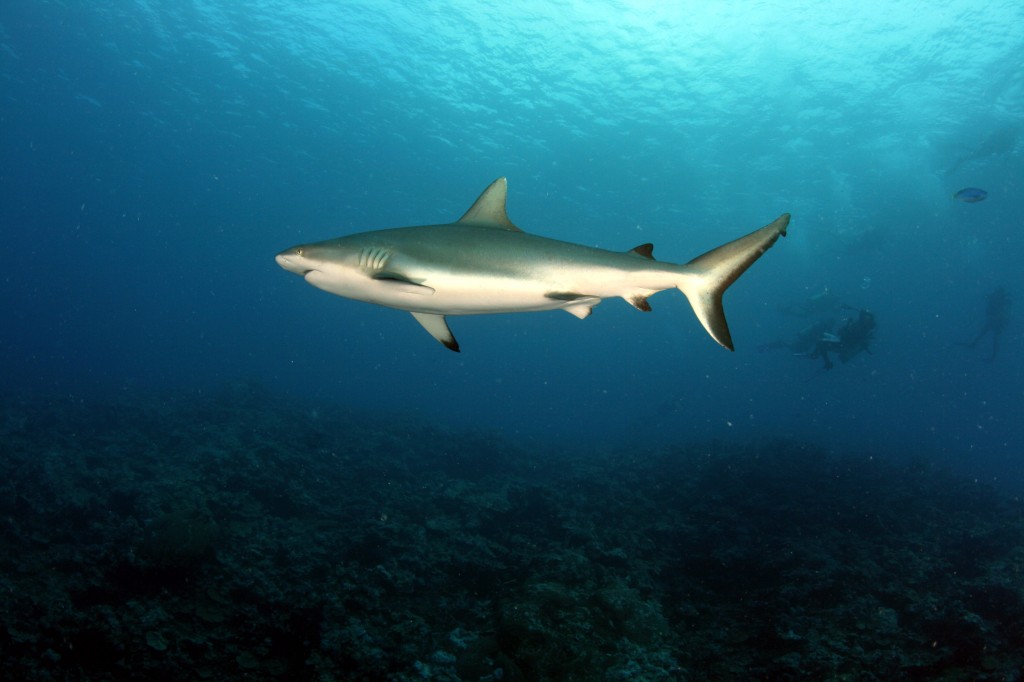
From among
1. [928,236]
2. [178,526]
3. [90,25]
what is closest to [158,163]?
[90,25]

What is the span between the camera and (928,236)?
54000 mm

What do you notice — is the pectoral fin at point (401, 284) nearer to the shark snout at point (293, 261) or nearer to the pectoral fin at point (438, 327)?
the shark snout at point (293, 261)

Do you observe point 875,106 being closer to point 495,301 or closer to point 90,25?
point 495,301

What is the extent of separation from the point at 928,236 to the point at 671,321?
2479 inches

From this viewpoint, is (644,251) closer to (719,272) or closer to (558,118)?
(719,272)

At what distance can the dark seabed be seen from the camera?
5.82 m

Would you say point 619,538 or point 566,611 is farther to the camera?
point 619,538

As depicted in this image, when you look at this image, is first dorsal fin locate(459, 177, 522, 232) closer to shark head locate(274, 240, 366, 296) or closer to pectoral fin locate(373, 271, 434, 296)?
pectoral fin locate(373, 271, 434, 296)

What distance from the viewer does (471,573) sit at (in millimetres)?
7844

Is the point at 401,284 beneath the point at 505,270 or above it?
beneath

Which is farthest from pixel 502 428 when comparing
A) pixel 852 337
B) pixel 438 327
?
pixel 438 327

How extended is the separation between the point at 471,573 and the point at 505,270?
19.9 feet

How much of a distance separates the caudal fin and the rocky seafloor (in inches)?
162

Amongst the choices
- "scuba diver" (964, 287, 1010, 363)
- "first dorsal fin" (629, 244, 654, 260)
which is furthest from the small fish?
"scuba diver" (964, 287, 1010, 363)
